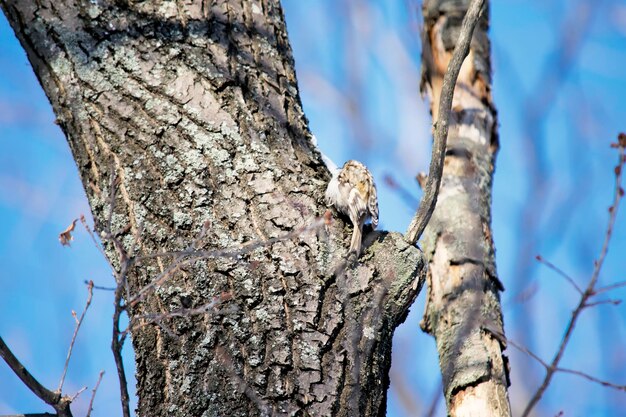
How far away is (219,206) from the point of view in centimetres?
171

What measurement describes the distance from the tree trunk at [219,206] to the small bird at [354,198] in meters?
0.04

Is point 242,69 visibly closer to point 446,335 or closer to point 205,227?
point 205,227

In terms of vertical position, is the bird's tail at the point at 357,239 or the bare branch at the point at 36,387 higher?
the bird's tail at the point at 357,239

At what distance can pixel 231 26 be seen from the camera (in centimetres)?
201

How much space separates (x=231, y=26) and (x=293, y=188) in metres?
0.54

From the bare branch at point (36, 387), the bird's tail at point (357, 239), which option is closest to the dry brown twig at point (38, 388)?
the bare branch at point (36, 387)

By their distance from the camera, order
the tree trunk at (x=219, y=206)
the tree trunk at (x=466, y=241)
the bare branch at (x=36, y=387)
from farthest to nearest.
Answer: the tree trunk at (x=466, y=241)
the tree trunk at (x=219, y=206)
the bare branch at (x=36, y=387)

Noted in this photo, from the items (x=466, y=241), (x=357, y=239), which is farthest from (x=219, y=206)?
(x=466, y=241)

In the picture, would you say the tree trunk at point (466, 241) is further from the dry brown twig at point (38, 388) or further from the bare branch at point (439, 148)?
the dry brown twig at point (38, 388)

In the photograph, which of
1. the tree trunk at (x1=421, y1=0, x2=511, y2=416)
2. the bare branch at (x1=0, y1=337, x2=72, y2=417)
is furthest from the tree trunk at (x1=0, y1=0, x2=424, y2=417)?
the tree trunk at (x1=421, y1=0, x2=511, y2=416)

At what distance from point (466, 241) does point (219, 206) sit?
1.17 metres

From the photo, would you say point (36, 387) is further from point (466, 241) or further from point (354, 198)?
point (466, 241)

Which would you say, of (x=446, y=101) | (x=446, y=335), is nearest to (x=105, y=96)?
(x=446, y=101)

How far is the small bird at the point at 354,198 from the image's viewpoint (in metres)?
1.79
